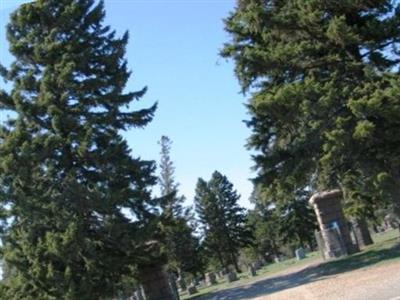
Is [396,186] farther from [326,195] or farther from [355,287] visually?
[355,287]

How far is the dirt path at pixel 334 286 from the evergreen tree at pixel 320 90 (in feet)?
10.2

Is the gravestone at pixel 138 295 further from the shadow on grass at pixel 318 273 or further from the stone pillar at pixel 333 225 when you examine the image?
the stone pillar at pixel 333 225

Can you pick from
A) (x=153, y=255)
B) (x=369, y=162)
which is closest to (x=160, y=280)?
(x=153, y=255)

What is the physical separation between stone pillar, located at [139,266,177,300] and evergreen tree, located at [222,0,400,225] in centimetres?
551

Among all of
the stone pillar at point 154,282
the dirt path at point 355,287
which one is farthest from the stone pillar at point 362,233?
the dirt path at point 355,287

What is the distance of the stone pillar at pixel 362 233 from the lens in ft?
84.4

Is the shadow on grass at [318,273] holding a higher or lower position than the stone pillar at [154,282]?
lower

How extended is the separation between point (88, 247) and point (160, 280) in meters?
3.88

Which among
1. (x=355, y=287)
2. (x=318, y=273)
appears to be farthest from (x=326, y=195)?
(x=355, y=287)

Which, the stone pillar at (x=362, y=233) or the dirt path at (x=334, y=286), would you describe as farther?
the stone pillar at (x=362, y=233)

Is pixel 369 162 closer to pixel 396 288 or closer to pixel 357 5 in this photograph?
pixel 357 5

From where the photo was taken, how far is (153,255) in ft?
72.1

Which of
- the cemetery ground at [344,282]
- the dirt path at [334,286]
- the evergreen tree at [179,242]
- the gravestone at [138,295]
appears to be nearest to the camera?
the dirt path at [334,286]

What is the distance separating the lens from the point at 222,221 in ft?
224
